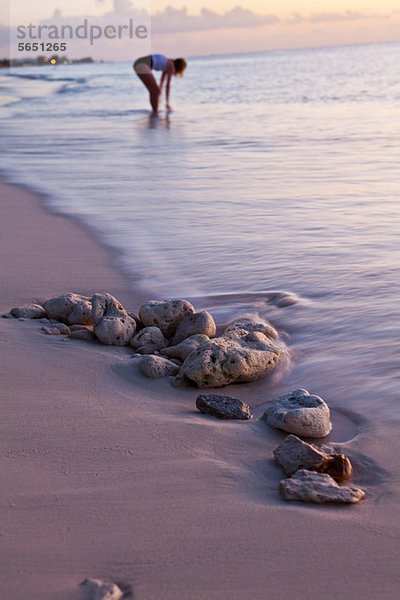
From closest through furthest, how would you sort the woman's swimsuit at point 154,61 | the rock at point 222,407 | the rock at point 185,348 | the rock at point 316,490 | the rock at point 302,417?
1. the rock at point 316,490
2. the rock at point 302,417
3. the rock at point 222,407
4. the rock at point 185,348
5. the woman's swimsuit at point 154,61

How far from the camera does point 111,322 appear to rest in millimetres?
3574

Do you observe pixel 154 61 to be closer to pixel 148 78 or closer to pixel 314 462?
pixel 148 78

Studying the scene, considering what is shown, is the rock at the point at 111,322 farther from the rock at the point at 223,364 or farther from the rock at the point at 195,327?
the rock at the point at 223,364

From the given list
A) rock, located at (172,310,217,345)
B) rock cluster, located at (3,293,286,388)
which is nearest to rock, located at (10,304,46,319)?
rock cluster, located at (3,293,286,388)

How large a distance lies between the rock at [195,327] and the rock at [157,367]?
1.24 feet

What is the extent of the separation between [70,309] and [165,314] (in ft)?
→ 1.84

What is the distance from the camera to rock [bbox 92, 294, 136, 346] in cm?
356

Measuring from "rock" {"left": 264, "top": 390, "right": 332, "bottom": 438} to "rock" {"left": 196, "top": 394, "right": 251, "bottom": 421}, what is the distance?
0.33 ft

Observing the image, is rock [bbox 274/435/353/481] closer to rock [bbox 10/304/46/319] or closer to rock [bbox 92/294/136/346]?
rock [bbox 92/294/136/346]

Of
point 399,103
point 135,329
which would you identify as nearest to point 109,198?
point 135,329

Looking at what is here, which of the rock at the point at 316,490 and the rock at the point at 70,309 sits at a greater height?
the rock at the point at 70,309

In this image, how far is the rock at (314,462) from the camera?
2.35 metres

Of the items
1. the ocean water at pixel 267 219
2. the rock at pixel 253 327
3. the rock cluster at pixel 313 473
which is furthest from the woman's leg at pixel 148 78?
the rock cluster at pixel 313 473

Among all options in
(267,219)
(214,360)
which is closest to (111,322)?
(214,360)
